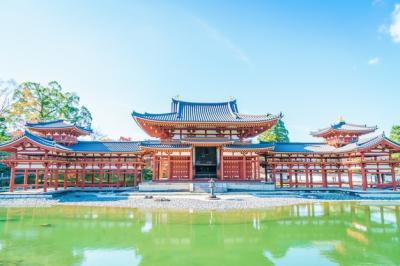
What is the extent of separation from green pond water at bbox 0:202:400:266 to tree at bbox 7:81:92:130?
972 inches

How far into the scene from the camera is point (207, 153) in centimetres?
2317

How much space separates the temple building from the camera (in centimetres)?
2094

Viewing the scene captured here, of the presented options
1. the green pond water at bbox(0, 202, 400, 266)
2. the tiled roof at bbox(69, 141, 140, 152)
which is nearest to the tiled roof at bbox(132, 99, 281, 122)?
the tiled roof at bbox(69, 141, 140, 152)

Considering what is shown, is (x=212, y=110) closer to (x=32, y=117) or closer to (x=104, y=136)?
(x=32, y=117)

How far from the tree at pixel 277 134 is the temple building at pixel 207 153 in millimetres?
13326

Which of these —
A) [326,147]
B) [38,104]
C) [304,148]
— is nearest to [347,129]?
[326,147]

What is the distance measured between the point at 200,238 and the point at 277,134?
35474 mm

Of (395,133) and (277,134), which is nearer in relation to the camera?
(395,133)

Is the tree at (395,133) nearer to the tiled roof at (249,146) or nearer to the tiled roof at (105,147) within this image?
the tiled roof at (249,146)

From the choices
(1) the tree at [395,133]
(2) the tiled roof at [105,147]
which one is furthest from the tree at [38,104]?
(1) the tree at [395,133]

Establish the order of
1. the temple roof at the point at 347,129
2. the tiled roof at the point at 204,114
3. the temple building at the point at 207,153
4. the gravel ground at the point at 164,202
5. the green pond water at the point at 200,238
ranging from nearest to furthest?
the green pond water at the point at 200,238 → the gravel ground at the point at 164,202 → the temple building at the point at 207,153 → the tiled roof at the point at 204,114 → the temple roof at the point at 347,129

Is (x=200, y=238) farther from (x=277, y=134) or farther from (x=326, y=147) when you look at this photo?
(x=277, y=134)

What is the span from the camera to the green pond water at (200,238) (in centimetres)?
640

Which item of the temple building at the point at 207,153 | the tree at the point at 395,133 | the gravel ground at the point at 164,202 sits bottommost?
the gravel ground at the point at 164,202
